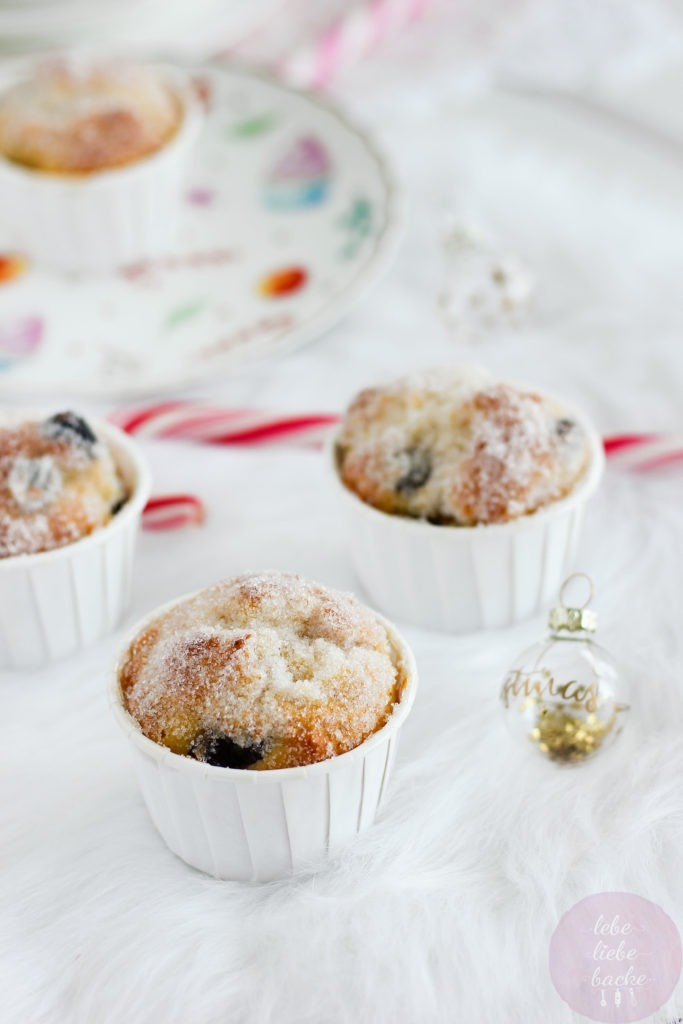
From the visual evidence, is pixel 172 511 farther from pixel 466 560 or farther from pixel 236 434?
pixel 466 560

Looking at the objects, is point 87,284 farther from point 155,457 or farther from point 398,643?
point 398,643

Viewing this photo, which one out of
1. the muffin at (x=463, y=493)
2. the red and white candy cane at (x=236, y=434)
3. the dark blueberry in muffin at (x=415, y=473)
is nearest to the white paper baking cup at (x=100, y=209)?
the red and white candy cane at (x=236, y=434)

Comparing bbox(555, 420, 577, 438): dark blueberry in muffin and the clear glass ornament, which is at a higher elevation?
bbox(555, 420, 577, 438): dark blueberry in muffin

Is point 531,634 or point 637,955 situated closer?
point 637,955

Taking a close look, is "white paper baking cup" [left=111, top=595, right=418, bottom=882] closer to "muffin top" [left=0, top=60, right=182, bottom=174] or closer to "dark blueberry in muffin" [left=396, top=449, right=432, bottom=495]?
"dark blueberry in muffin" [left=396, top=449, right=432, bottom=495]

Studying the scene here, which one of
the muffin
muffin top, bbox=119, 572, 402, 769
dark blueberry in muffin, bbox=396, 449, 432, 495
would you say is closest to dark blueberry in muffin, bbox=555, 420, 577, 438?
the muffin

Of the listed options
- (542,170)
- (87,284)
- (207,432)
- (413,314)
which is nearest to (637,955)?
(207,432)

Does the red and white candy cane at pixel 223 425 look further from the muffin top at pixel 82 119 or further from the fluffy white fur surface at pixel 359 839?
the muffin top at pixel 82 119

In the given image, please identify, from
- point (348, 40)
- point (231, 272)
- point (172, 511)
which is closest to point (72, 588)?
point (172, 511)
